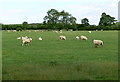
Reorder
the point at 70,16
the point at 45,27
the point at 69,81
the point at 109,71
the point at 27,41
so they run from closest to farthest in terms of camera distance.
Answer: the point at 69,81
the point at 109,71
the point at 27,41
the point at 45,27
the point at 70,16

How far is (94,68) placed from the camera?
32.5ft

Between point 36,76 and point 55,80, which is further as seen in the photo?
point 36,76

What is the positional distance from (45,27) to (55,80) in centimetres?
9470

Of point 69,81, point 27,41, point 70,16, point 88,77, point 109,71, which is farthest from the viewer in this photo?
point 70,16

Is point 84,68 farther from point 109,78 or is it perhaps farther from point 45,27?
point 45,27

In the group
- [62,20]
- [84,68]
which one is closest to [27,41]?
[84,68]

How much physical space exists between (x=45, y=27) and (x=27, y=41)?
78.6 metres

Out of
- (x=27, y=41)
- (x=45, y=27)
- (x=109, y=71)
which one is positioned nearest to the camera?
(x=109, y=71)

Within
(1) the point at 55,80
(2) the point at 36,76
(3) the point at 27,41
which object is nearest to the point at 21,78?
(2) the point at 36,76

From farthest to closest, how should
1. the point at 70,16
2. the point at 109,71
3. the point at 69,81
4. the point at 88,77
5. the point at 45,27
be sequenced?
the point at 70,16, the point at 45,27, the point at 109,71, the point at 88,77, the point at 69,81

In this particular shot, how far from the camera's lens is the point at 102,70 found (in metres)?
9.59

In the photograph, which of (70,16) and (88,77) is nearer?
(88,77)

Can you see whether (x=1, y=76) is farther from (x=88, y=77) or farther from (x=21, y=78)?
(x=88, y=77)

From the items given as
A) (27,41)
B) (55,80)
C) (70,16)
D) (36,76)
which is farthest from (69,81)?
(70,16)
